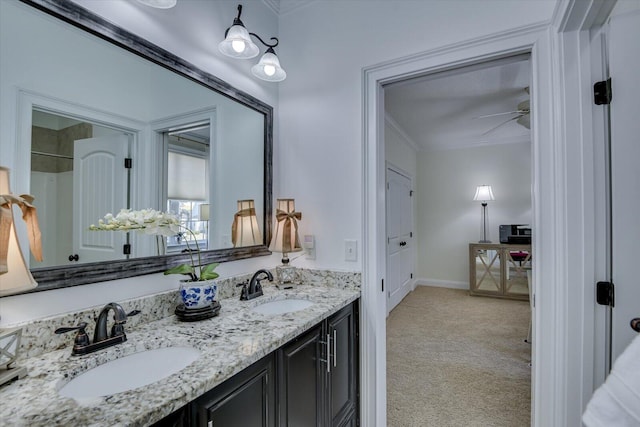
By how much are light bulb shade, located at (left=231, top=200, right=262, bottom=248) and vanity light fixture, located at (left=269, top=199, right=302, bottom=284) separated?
118 mm

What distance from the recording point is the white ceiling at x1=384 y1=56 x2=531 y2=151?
2.80 metres

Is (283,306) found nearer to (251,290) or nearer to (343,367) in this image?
(251,290)

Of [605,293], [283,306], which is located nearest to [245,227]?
[283,306]

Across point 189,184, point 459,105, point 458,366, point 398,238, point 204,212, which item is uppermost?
point 459,105

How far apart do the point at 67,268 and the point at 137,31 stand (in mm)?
963

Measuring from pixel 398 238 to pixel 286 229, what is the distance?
9.86 ft

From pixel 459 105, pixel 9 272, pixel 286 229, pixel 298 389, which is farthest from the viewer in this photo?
pixel 459 105

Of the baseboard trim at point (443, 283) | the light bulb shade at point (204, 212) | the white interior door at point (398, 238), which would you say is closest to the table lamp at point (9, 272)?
the light bulb shade at point (204, 212)

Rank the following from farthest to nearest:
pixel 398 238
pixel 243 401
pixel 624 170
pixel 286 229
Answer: pixel 398 238, pixel 286 229, pixel 624 170, pixel 243 401

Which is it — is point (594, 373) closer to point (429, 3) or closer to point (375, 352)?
point (375, 352)

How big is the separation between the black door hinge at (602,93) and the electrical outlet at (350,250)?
121 centimetres

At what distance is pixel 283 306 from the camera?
1.59 metres

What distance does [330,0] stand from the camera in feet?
5.98

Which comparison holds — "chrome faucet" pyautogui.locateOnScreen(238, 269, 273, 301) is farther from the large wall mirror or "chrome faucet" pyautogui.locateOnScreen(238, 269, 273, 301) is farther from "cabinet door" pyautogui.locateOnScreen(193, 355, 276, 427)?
"cabinet door" pyautogui.locateOnScreen(193, 355, 276, 427)
